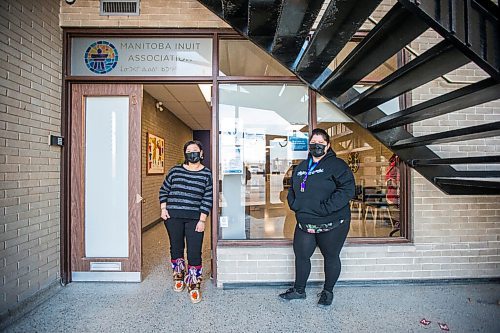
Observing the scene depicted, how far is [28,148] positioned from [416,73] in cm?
312

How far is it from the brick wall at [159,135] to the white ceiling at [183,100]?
0.21 metres

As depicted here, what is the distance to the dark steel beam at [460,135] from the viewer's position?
2199mm

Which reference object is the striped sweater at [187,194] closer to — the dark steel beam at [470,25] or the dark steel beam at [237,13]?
the dark steel beam at [237,13]

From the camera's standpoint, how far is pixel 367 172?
16.2ft

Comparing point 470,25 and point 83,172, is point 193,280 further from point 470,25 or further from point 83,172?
point 470,25

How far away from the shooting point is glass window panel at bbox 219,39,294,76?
3723mm

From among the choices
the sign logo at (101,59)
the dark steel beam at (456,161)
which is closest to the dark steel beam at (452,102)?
the dark steel beam at (456,161)

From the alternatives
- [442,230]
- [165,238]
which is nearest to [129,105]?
[165,238]

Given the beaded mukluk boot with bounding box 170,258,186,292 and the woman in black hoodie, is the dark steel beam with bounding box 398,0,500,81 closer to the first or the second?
the woman in black hoodie

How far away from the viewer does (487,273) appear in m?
3.71

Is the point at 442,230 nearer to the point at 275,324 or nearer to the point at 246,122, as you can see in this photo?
the point at 275,324

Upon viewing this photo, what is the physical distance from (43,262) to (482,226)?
4.34 m

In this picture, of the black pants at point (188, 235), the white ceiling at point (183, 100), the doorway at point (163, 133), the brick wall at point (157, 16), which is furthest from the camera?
the white ceiling at point (183, 100)

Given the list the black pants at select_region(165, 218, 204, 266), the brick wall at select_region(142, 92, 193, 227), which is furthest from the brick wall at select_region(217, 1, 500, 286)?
the brick wall at select_region(142, 92, 193, 227)
